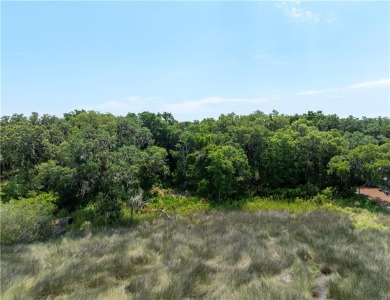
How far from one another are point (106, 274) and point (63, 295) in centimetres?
155

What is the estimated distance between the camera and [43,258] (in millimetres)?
10500

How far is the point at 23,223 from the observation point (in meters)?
13.0

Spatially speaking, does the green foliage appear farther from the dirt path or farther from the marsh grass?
the dirt path

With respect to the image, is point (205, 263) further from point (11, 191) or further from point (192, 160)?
point (11, 191)

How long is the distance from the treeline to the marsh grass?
372 centimetres

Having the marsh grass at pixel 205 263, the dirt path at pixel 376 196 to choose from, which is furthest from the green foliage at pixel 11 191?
the dirt path at pixel 376 196

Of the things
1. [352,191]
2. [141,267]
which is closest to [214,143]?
[352,191]

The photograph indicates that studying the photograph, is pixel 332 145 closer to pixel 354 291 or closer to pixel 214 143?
pixel 214 143

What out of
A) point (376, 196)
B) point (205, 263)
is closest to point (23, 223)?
point (205, 263)

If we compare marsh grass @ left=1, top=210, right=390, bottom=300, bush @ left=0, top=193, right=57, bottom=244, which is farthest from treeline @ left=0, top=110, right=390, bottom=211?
marsh grass @ left=1, top=210, right=390, bottom=300

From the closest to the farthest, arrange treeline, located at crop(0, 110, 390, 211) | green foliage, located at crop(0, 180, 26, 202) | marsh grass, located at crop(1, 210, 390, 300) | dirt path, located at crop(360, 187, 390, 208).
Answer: marsh grass, located at crop(1, 210, 390, 300), treeline, located at crop(0, 110, 390, 211), green foliage, located at crop(0, 180, 26, 202), dirt path, located at crop(360, 187, 390, 208)

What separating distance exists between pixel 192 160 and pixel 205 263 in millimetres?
15397

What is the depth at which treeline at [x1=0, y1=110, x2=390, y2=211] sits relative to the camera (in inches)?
655

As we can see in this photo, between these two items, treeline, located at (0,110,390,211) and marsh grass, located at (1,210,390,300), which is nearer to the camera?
marsh grass, located at (1,210,390,300)
